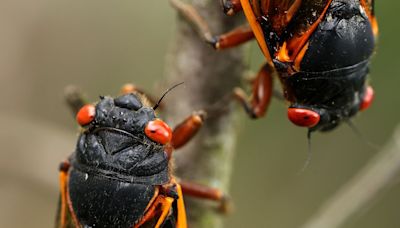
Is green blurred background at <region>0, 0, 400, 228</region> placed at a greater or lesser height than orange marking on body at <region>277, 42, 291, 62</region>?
lesser

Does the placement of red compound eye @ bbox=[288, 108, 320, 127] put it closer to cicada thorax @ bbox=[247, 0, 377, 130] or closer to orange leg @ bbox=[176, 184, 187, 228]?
cicada thorax @ bbox=[247, 0, 377, 130]

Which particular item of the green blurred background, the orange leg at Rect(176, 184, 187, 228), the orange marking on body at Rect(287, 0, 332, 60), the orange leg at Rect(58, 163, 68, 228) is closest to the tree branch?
the orange marking on body at Rect(287, 0, 332, 60)

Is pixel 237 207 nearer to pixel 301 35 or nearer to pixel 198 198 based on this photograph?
pixel 198 198

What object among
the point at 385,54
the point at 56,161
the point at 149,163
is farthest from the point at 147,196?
the point at 385,54

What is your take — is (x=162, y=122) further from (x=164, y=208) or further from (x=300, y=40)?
(x=300, y=40)

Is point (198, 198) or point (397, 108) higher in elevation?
point (198, 198)

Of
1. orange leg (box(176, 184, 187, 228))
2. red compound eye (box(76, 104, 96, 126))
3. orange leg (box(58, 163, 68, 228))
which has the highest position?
red compound eye (box(76, 104, 96, 126))

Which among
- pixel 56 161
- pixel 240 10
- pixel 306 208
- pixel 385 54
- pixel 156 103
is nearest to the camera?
pixel 240 10
